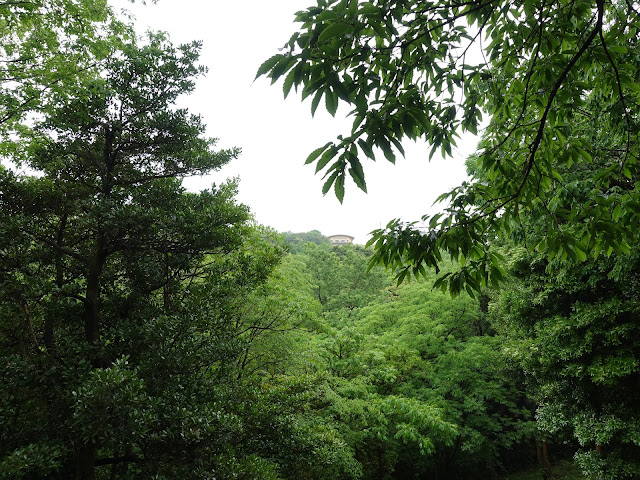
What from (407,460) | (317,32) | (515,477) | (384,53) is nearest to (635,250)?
(384,53)

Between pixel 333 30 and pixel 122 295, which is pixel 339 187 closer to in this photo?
pixel 333 30

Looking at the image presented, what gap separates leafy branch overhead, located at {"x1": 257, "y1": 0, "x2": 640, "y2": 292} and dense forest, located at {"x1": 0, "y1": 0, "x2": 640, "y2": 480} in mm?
14

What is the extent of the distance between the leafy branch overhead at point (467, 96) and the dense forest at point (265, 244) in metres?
0.01

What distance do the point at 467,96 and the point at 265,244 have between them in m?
6.47

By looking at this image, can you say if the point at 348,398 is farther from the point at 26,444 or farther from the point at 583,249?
the point at 583,249

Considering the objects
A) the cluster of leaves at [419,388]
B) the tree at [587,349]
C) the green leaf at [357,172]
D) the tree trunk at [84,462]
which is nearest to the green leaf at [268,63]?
the green leaf at [357,172]

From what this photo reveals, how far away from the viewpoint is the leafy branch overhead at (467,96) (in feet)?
4.60

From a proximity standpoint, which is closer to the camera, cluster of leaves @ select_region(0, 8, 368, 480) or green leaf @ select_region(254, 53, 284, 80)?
green leaf @ select_region(254, 53, 284, 80)

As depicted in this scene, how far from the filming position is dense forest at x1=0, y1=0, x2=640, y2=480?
181cm

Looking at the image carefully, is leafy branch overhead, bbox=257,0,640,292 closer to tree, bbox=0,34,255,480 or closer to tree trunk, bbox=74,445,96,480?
tree, bbox=0,34,255,480

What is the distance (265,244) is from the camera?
8266 millimetres

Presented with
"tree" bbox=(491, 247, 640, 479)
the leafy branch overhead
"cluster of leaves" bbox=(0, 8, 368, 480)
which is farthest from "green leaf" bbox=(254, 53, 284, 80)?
"tree" bbox=(491, 247, 640, 479)

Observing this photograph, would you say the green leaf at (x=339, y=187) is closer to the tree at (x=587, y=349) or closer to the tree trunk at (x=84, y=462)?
the tree trunk at (x=84, y=462)

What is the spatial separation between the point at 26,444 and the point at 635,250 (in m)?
7.62
